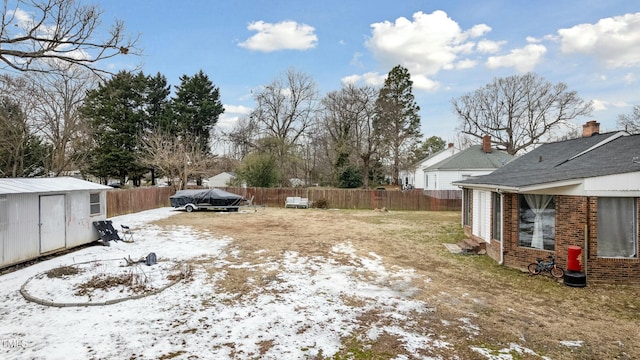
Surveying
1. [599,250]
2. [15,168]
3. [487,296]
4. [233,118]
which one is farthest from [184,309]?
[233,118]

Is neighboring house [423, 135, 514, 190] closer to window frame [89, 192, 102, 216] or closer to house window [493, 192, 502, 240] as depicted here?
house window [493, 192, 502, 240]

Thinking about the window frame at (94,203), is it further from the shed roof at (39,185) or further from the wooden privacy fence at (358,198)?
the wooden privacy fence at (358,198)

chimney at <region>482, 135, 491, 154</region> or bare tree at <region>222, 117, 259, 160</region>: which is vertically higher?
bare tree at <region>222, 117, 259, 160</region>

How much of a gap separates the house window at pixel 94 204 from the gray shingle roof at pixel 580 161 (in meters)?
12.5

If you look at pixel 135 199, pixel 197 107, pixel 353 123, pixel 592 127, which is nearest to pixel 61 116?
pixel 135 199

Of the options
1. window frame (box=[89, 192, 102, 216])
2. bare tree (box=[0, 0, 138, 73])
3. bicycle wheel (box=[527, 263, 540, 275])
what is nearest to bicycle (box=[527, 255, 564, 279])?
bicycle wheel (box=[527, 263, 540, 275])

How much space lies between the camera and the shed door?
29.0 ft

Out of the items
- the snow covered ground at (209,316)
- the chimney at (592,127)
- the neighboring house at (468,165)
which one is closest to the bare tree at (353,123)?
the neighboring house at (468,165)

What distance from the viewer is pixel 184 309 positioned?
18.4ft

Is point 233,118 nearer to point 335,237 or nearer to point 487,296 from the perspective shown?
point 335,237

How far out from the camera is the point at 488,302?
617cm

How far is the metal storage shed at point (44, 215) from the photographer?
781cm

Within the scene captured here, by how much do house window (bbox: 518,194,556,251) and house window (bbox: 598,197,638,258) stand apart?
2.88 ft

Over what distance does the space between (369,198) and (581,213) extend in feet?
57.9
